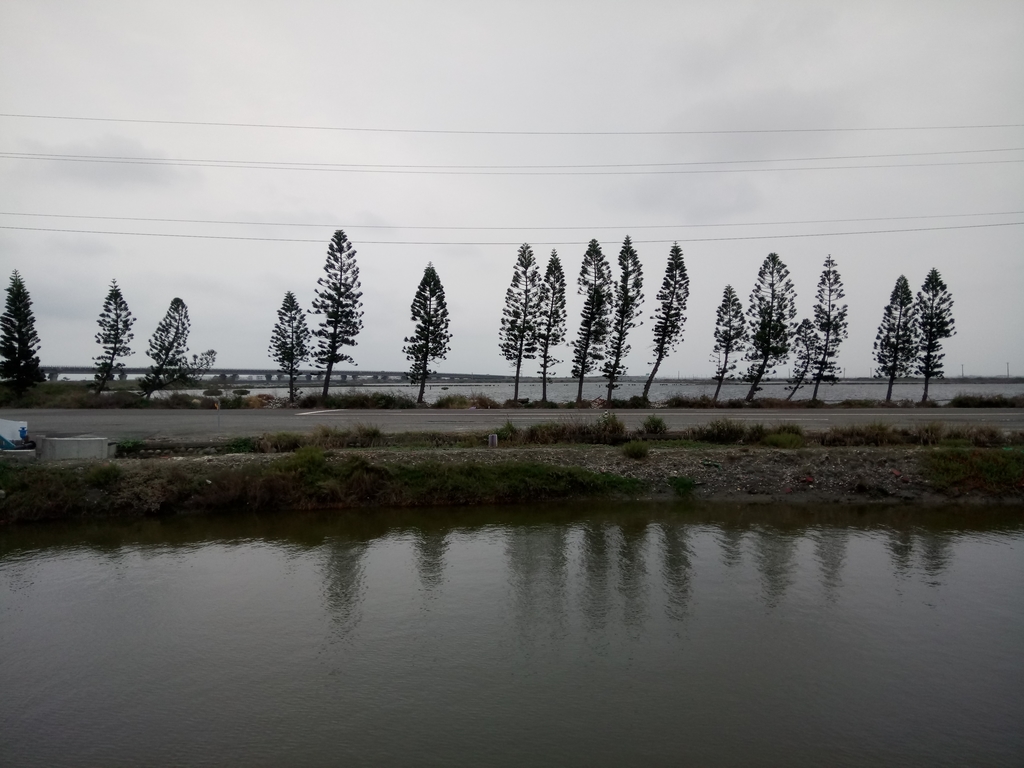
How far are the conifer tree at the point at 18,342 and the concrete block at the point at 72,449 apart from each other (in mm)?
30297

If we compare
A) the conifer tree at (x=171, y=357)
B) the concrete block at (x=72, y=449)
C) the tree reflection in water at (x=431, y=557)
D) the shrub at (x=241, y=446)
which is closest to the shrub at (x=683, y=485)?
Answer: the tree reflection in water at (x=431, y=557)

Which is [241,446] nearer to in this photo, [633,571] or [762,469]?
[633,571]

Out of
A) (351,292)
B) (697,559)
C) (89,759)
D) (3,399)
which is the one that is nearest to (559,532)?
(697,559)

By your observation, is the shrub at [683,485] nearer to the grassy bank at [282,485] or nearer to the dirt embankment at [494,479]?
the dirt embankment at [494,479]

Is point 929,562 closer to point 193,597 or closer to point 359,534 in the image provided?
point 359,534

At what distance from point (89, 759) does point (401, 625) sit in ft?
10.7

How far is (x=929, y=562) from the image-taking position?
32.9 ft

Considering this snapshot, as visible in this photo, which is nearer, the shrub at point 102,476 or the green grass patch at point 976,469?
the shrub at point 102,476

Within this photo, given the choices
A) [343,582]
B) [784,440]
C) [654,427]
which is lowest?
[343,582]

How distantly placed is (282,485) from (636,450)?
9.05 metres

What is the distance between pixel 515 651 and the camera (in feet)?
22.0

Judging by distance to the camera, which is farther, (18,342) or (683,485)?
(18,342)

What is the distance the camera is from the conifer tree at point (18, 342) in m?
38.3

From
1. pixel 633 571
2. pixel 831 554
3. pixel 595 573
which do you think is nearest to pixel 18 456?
pixel 595 573
